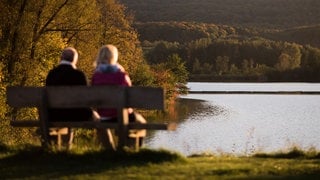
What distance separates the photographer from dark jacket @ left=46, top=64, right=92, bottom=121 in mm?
10325

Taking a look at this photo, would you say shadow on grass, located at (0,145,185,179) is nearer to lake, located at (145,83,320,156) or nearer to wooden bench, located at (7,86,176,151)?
wooden bench, located at (7,86,176,151)

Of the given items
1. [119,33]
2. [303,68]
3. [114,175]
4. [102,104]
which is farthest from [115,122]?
[303,68]

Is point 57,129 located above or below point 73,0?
below

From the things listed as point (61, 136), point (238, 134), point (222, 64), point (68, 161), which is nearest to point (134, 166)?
point (68, 161)

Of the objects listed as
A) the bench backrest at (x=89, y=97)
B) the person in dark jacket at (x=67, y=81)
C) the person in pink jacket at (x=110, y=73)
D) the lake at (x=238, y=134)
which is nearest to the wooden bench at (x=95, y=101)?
the bench backrest at (x=89, y=97)

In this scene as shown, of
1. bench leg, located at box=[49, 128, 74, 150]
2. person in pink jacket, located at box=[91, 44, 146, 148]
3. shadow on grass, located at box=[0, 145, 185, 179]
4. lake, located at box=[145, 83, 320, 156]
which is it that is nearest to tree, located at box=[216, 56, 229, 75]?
lake, located at box=[145, 83, 320, 156]

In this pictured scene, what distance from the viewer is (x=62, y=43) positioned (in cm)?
2961

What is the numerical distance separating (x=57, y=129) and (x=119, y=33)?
1330 inches

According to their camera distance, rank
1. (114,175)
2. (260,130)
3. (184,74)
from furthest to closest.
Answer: (184,74)
(260,130)
(114,175)

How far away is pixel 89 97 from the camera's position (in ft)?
32.5

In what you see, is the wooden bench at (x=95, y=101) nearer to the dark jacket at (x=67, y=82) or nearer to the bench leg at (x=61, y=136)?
the bench leg at (x=61, y=136)

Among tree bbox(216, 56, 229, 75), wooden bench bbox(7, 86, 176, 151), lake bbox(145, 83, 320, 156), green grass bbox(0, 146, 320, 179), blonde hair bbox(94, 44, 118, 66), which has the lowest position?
tree bbox(216, 56, 229, 75)

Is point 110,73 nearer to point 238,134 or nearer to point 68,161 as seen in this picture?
point 68,161

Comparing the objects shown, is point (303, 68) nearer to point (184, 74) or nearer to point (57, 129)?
point (184, 74)
